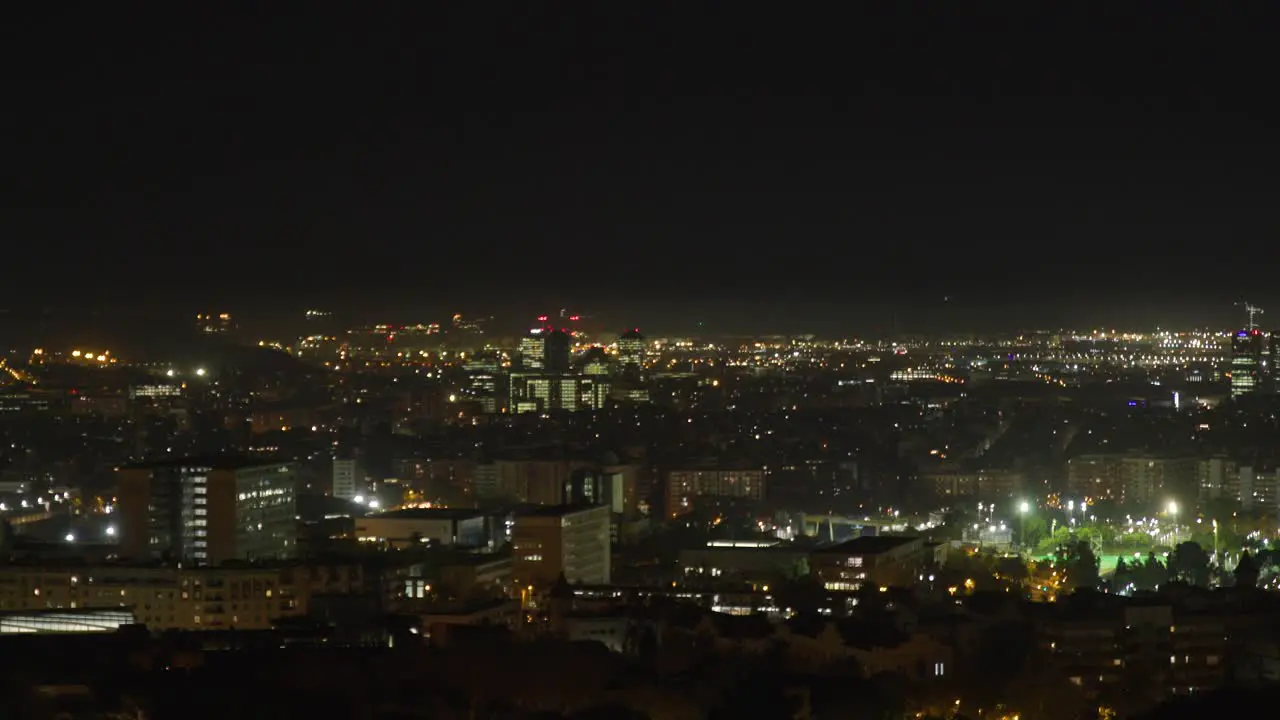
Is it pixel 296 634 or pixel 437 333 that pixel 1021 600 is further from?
pixel 437 333

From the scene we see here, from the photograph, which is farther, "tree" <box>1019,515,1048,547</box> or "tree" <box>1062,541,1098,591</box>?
"tree" <box>1019,515,1048,547</box>

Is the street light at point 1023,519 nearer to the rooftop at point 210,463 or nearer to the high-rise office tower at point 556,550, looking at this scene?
the high-rise office tower at point 556,550

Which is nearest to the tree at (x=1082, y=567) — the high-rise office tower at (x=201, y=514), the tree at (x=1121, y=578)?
the tree at (x=1121, y=578)

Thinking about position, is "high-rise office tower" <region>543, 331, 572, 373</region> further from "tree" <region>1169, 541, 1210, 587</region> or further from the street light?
"tree" <region>1169, 541, 1210, 587</region>

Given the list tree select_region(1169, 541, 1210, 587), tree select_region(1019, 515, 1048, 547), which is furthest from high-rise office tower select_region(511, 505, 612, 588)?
tree select_region(1019, 515, 1048, 547)

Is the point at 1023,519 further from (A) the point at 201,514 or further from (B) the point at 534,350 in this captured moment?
(B) the point at 534,350

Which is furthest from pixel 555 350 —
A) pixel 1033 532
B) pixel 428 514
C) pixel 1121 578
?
pixel 1121 578
